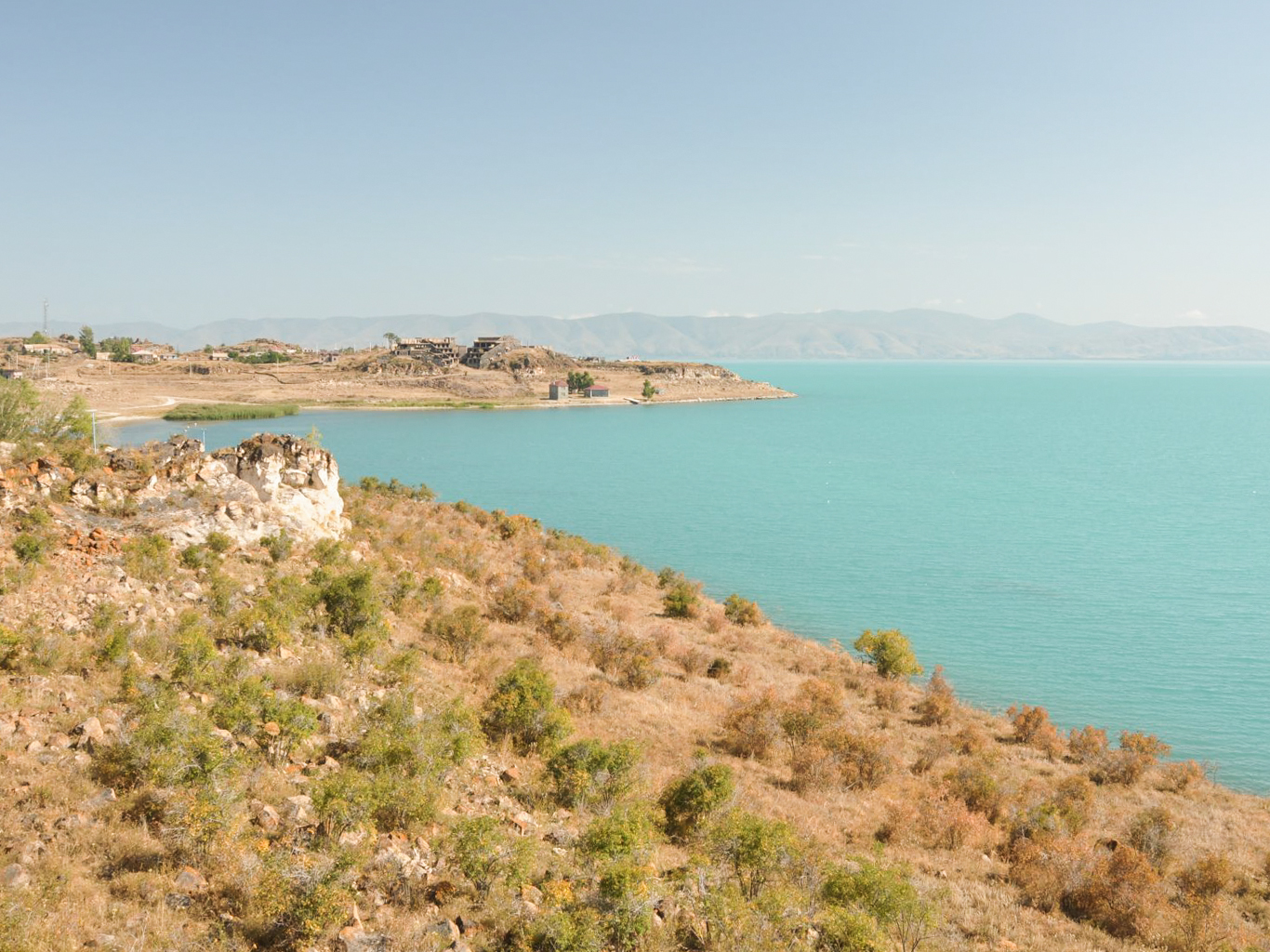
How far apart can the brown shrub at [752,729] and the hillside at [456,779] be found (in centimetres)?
8

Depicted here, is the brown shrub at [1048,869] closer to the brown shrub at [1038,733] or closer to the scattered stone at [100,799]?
the brown shrub at [1038,733]

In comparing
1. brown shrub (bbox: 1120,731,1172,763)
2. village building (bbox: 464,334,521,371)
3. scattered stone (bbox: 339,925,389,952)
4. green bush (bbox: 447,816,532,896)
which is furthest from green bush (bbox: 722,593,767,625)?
village building (bbox: 464,334,521,371)

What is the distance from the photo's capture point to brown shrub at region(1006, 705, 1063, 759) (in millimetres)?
19031

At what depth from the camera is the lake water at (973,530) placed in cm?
2638

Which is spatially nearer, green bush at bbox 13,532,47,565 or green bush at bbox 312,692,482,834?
green bush at bbox 312,692,482,834

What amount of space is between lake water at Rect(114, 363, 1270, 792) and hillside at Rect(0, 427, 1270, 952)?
21.1 ft

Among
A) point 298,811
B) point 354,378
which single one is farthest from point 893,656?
point 354,378

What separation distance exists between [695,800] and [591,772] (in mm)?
1808

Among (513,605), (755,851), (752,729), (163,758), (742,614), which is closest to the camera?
(163,758)

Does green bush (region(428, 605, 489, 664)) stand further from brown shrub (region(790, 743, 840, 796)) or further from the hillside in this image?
brown shrub (region(790, 743, 840, 796))

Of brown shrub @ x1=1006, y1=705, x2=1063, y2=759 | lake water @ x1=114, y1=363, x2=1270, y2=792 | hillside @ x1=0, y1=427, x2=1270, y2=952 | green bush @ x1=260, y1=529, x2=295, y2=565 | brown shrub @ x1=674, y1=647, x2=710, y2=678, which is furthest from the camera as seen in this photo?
lake water @ x1=114, y1=363, x2=1270, y2=792

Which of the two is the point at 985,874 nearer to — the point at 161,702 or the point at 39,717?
the point at 161,702

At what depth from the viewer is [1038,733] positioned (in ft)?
64.1

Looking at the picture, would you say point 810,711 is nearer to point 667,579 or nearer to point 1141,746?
point 1141,746
